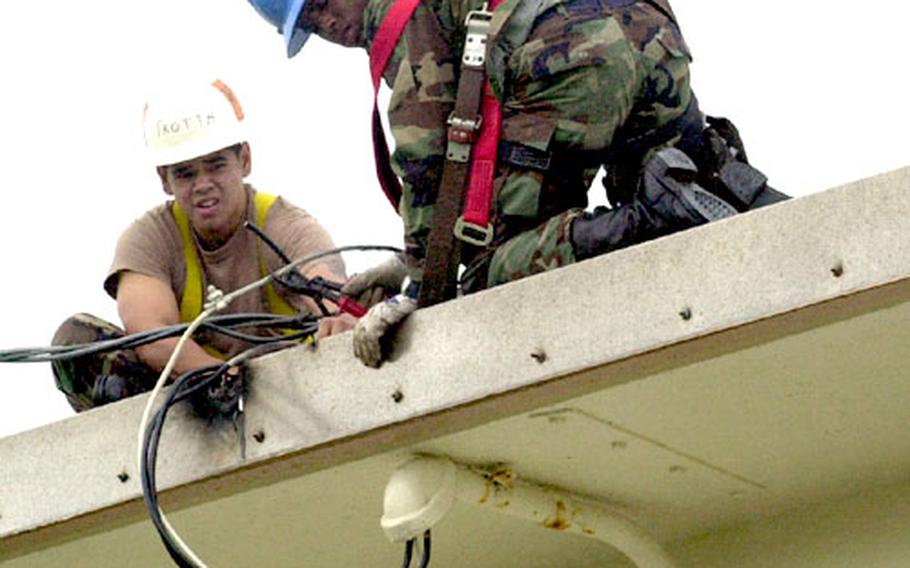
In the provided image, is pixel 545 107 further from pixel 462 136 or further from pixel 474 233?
pixel 474 233

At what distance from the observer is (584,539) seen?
704 centimetres

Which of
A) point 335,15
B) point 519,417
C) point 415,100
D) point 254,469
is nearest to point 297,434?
point 254,469

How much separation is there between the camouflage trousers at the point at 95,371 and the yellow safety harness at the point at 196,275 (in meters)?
0.41

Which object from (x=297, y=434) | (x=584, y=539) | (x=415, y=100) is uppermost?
(x=415, y=100)

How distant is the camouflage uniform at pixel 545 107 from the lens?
22.1 ft

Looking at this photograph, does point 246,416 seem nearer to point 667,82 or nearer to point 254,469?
point 254,469

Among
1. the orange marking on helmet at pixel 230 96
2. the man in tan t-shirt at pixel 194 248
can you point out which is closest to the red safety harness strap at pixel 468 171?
the man in tan t-shirt at pixel 194 248

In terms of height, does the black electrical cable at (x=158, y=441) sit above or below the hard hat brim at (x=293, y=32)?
below

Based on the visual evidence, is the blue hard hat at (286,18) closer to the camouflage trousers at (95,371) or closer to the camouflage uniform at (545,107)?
the camouflage uniform at (545,107)

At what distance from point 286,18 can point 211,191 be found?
1.41 meters

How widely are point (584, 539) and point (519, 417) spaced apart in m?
0.93

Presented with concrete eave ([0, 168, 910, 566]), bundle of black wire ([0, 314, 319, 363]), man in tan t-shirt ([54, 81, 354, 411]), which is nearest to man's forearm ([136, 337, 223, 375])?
man in tan t-shirt ([54, 81, 354, 411])

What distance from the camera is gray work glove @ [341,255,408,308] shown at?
7680mm

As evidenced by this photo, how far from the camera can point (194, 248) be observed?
8922mm
